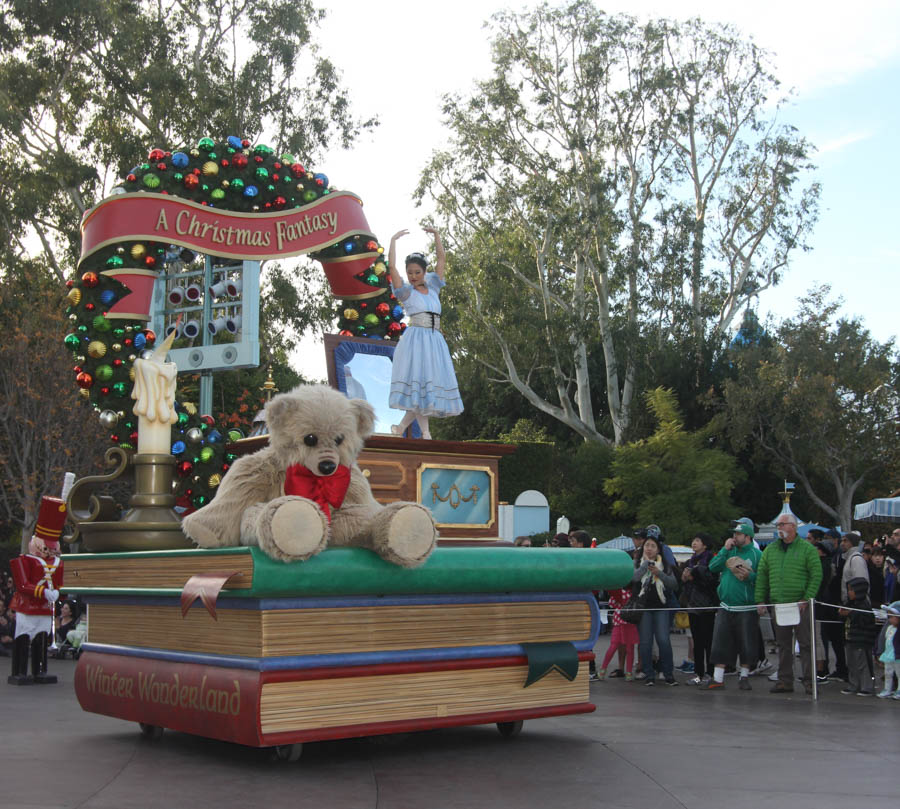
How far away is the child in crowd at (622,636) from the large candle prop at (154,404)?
642 centimetres

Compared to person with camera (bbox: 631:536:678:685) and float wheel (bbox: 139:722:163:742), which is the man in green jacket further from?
float wheel (bbox: 139:722:163:742)

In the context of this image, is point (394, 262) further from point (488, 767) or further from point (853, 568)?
point (853, 568)

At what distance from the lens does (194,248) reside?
980cm

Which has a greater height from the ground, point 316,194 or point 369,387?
point 316,194

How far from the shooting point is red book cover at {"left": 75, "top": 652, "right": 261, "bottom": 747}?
5.54 m

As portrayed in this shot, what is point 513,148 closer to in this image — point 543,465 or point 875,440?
point 543,465

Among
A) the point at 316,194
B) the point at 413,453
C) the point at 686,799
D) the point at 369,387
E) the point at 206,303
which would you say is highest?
the point at 316,194

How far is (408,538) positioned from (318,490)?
1.97ft

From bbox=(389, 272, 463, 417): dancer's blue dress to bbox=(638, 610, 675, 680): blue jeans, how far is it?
4.55m

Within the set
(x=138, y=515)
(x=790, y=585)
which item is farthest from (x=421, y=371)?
(x=790, y=585)

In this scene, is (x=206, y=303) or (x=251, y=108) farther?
(x=251, y=108)

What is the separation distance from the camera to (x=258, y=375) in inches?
1224

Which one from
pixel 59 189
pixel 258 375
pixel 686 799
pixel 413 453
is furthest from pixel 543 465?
pixel 686 799

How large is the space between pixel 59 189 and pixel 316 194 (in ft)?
68.9
